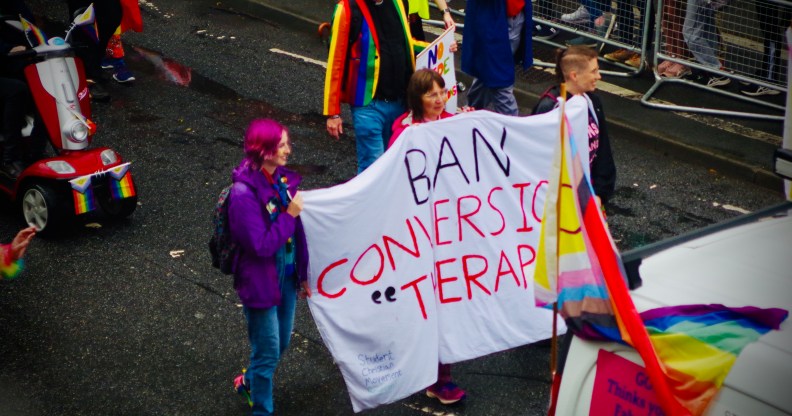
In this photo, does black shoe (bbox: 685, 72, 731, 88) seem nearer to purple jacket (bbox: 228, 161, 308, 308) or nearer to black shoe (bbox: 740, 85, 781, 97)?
black shoe (bbox: 740, 85, 781, 97)

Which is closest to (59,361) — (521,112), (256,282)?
(256,282)

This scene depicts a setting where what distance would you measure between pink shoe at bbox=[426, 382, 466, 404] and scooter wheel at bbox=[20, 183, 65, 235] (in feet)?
10.3

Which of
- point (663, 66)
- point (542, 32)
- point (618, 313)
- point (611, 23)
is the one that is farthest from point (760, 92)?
point (618, 313)

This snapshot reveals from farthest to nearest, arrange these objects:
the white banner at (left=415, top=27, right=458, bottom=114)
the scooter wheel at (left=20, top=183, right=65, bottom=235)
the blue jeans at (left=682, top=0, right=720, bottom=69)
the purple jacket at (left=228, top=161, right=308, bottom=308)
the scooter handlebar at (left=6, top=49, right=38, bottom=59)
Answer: the blue jeans at (left=682, top=0, right=720, bottom=69) < the scooter handlebar at (left=6, top=49, right=38, bottom=59) < the scooter wheel at (left=20, top=183, right=65, bottom=235) < the white banner at (left=415, top=27, right=458, bottom=114) < the purple jacket at (left=228, top=161, right=308, bottom=308)

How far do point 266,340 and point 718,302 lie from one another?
2.50 metres

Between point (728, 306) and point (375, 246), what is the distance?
226cm

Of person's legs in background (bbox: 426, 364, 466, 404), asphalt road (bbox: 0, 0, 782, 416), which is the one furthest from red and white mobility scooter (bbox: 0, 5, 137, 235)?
person's legs in background (bbox: 426, 364, 466, 404)

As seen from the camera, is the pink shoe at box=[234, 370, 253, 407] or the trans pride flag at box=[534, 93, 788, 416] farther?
the pink shoe at box=[234, 370, 253, 407]

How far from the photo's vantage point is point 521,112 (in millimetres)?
9984

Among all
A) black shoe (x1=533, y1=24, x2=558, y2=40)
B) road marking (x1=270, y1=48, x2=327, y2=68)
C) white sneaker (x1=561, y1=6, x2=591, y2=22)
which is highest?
white sneaker (x1=561, y1=6, x2=591, y2=22)

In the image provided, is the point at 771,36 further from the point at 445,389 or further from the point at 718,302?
the point at 718,302

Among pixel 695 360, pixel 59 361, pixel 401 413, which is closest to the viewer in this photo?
pixel 695 360

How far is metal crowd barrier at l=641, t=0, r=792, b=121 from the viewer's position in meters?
9.40

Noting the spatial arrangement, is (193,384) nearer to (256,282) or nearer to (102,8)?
(256,282)
